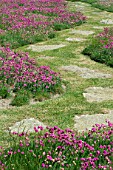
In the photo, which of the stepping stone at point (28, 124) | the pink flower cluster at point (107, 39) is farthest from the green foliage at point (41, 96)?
the pink flower cluster at point (107, 39)

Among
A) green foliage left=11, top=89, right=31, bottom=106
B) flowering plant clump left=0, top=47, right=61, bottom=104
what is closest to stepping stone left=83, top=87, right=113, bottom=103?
flowering plant clump left=0, top=47, right=61, bottom=104

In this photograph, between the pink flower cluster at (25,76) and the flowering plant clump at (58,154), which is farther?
the pink flower cluster at (25,76)

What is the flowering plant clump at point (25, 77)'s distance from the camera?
8039 mm

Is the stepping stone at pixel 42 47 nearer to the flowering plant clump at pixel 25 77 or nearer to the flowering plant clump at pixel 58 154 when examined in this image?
the flowering plant clump at pixel 25 77

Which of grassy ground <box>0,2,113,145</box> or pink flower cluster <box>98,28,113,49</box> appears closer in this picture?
grassy ground <box>0,2,113,145</box>

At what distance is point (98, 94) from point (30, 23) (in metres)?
9.27

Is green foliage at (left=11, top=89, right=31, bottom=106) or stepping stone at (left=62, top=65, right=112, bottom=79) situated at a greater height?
green foliage at (left=11, top=89, right=31, bottom=106)

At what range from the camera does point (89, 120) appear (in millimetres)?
6523

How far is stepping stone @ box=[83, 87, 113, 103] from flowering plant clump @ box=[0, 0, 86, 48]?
5.24 metres

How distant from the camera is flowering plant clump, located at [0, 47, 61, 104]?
8.04m

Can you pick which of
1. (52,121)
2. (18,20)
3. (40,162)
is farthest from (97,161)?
(18,20)

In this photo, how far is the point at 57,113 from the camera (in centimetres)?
695

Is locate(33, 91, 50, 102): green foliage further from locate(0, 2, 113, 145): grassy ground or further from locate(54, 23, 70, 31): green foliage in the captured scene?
locate(54, 23, 70, 31): green foliage

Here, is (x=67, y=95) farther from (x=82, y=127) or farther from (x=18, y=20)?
(x=18, y=20)
